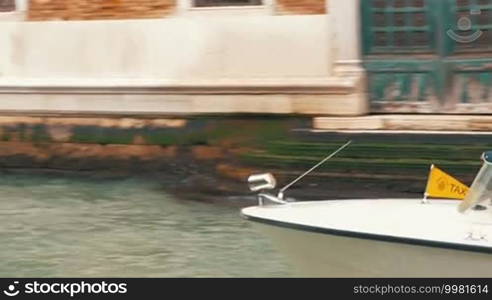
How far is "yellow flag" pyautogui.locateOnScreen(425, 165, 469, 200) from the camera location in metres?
5.33

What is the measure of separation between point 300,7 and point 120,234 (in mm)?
2695

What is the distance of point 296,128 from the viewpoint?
9.44 meters

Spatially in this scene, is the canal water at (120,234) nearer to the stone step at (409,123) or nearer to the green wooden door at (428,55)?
the stone step at (409,123)

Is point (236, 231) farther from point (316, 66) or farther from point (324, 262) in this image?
point (324, 262)

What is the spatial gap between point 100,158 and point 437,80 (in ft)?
10.3

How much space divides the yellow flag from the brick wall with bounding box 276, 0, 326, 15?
4.24 meters

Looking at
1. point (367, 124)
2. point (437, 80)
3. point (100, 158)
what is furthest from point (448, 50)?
point (100, 158)
